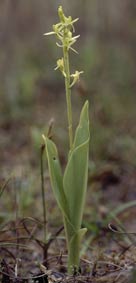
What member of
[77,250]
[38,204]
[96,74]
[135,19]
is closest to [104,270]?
[77,250]

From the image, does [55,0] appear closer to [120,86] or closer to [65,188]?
[120,86]

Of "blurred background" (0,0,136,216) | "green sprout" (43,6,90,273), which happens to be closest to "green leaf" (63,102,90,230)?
"green sprout" (43,6,90,273)

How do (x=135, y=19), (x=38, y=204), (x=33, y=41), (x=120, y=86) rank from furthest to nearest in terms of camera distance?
(x=33, y=41) < (x=135, y=19) < (x=120, y=86) < (x=38, y=204)

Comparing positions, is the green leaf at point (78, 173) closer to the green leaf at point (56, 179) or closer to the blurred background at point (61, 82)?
the green leaf at point (56, 179)

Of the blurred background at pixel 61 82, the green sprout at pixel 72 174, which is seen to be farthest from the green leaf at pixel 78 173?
the blurred background at pixel 61 82

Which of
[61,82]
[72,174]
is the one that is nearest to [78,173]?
[72,174]

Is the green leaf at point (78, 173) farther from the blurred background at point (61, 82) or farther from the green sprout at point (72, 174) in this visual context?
the blurred background at point (61, 82)

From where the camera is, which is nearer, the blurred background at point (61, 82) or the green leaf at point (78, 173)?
the green leaf at point (78, 173)
